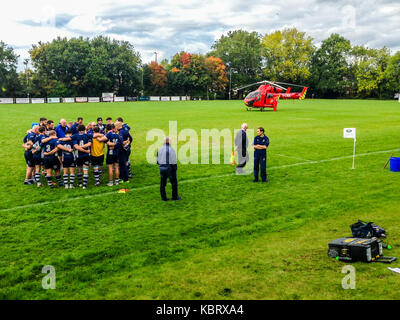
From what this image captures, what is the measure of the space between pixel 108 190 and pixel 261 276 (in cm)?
722

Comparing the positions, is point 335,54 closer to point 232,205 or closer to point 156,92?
point 156,92

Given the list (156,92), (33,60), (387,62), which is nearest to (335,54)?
(387,62)

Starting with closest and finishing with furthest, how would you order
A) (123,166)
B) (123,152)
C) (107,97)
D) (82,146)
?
(82,146)
(123,152)
(123,166)
(107,97)

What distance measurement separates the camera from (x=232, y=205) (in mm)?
11039

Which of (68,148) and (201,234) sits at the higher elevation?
(68,148)

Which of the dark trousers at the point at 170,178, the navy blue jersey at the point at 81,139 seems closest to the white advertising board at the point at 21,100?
the navy blue jersey at the point at 81,139

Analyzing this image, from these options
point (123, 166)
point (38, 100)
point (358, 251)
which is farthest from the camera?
point (38, 100)

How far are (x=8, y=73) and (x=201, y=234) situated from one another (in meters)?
96.4

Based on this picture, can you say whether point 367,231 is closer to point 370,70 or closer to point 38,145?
A: point 38,145

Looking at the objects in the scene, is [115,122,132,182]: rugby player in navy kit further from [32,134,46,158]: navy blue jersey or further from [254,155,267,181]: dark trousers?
[254,155,267,181]: dark trousers

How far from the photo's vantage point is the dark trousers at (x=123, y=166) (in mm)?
13227

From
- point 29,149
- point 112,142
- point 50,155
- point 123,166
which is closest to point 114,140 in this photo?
point 112,142

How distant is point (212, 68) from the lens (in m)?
105

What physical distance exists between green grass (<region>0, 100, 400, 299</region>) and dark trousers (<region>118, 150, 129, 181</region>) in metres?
0.51
